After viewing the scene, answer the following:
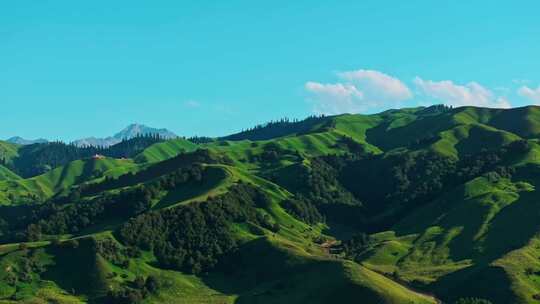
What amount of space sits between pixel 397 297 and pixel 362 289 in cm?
1158

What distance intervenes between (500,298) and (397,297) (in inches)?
1270

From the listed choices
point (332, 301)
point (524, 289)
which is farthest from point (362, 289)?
point (524, 289)

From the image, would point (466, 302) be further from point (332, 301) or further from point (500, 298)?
point (332, 301)

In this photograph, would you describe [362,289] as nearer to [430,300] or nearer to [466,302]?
[430,300]

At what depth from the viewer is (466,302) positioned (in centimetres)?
17500

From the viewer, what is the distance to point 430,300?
7820 inches

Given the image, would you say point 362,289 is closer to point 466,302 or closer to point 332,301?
point 332,301

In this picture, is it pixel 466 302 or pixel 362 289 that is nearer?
pixel 466 302

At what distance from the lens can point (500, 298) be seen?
197 meters

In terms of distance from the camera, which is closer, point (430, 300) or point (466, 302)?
point (466, 302)

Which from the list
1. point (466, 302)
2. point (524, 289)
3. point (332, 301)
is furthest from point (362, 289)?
point (524, 289)

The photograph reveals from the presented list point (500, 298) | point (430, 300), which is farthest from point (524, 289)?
point (430, 300)

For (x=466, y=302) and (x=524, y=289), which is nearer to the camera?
(x=466, y=302)

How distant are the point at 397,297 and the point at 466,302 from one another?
23171 mm
